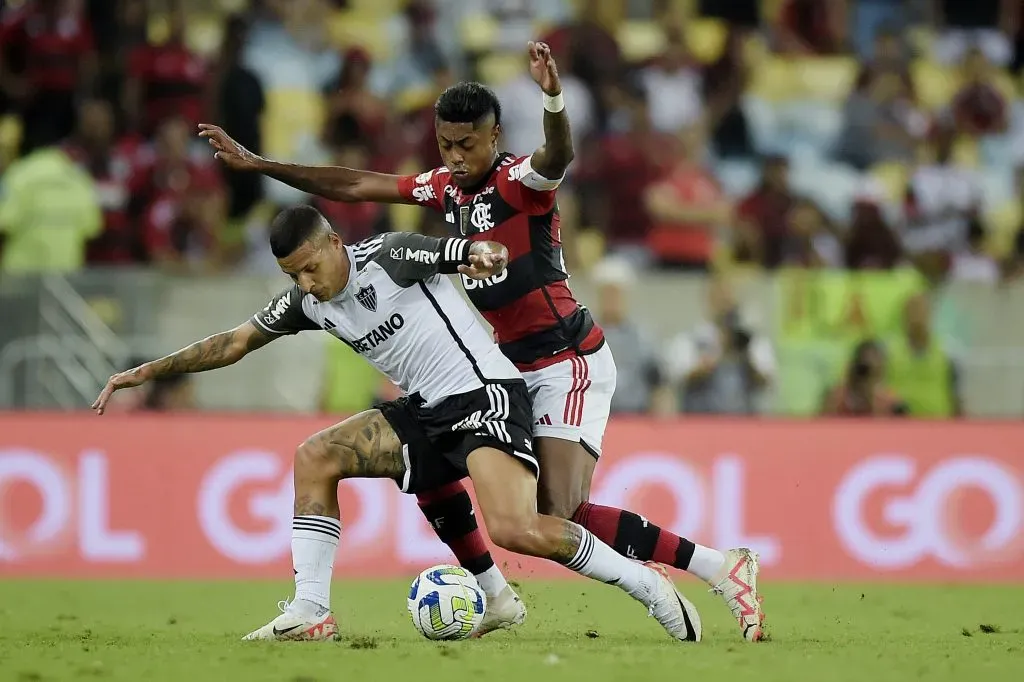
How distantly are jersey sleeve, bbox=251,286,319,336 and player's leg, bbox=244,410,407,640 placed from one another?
0.58m

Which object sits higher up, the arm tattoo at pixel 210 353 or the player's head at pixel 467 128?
the player's head at pixel 467 128

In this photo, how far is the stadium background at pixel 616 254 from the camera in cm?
1260

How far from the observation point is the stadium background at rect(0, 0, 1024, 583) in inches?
496

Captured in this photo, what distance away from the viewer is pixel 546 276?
325 inches

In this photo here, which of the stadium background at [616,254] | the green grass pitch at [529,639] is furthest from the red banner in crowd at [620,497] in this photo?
the green grass pitch at [529,639]

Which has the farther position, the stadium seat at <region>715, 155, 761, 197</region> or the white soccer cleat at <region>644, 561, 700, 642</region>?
the stadium seat at <region>715, 155, 761, 197</region>

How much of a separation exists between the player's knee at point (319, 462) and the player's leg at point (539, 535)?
71cm

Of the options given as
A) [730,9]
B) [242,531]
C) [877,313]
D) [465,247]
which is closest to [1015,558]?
[877,313]

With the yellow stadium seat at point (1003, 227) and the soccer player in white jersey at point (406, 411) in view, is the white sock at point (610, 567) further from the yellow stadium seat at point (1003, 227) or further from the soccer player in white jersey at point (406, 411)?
the yellow stadium seat at point (1003, 227)

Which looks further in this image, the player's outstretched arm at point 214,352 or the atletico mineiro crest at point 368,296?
the player's outstretched arm at point 214,352

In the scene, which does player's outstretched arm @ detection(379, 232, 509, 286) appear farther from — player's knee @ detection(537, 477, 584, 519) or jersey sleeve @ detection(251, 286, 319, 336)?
player's knee @ detection(537, 477, 584, 519)

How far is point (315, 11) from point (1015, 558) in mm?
9622

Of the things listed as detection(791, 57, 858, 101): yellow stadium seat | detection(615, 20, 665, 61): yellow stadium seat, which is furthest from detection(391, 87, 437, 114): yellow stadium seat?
detection(791, 57, 858, 101): yellow stadium seat

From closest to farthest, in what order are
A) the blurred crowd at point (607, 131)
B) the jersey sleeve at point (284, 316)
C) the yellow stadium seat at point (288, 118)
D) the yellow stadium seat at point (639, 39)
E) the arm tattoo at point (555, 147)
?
the arm tattoo at point (555, 147)
the jersey sleeve at point (284, 316)
the blurred crowd at point (607, 131)
the yellow stadium seat at point (288, 118)
the yellow stadium seat at point (639, 39)
